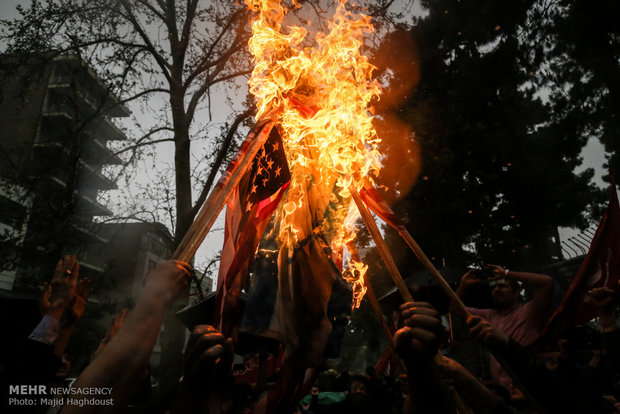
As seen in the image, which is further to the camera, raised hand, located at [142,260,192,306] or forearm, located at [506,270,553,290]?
forearm, located at [506,270,553,290]

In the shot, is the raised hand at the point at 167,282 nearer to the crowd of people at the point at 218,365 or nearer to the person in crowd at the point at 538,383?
the crowd of people at the point at 218,365

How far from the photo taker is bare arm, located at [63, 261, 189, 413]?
1.60 m

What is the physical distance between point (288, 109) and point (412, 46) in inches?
609

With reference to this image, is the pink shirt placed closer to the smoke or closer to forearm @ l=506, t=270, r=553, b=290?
forearm @ l=506, t=270, r=553, b=290

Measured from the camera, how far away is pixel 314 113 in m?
4.28

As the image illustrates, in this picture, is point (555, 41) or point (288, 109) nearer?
point (288, 109)

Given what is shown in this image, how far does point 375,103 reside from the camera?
55.2 feet

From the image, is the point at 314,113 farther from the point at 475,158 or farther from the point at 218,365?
the point at 475,158

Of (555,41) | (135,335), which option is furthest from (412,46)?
(135,335)

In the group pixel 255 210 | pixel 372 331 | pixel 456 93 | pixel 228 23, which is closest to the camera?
pixel 255 210

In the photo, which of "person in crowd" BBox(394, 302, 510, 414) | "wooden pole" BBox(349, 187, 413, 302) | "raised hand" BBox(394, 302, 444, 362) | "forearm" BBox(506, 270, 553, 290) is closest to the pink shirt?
"forearm" BBox(506, 270, 553, 290)

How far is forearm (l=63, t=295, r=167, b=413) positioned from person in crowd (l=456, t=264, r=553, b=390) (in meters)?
3.18

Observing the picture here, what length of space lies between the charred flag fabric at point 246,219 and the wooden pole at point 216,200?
137mm

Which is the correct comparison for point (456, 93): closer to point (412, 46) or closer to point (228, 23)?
point (412, 46)
